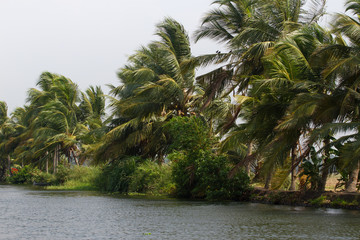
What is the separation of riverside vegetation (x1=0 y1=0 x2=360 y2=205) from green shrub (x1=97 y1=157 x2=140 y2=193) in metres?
0.06

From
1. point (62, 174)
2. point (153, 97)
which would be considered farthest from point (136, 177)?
point (62, 174)

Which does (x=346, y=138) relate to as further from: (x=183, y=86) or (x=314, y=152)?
(x=183, y=86)

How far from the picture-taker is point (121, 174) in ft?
86.9

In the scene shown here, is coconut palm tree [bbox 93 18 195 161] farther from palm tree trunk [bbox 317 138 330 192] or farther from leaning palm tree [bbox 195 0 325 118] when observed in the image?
palm tree trunk [bbox 317 138 330 192]

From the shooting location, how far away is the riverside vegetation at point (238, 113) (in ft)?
48.8

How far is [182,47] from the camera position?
27.2 metres

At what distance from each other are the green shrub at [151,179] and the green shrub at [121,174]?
1.65ft

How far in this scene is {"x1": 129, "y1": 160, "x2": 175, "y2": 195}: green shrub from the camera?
23.7 metres

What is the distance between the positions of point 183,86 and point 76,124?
13879 mm

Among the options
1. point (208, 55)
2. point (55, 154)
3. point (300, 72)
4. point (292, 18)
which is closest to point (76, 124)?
point (55, 154)

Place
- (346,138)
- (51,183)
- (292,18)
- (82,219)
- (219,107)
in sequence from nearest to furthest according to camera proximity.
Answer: (82,219), (346,138), (292,18), (219,107), (51,183)

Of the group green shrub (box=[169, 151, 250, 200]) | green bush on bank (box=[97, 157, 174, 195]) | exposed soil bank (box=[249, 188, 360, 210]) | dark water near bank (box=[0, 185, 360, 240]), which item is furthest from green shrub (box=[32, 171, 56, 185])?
exposed soil bank (box=[249, 188, 360, 210])

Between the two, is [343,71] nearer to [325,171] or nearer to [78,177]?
[325,171]

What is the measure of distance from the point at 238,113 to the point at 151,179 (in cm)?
717
